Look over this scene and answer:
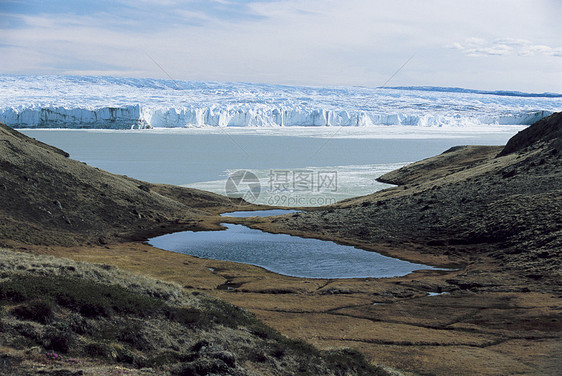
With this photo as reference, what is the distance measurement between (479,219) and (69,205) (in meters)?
29.6

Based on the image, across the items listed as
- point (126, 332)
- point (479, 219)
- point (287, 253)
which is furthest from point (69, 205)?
point (126, 332)

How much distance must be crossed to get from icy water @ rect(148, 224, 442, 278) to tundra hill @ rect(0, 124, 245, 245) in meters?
3.89

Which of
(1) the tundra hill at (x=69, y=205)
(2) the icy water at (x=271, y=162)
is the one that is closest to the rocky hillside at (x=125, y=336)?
(2) the icy water at (x=271, y=162)

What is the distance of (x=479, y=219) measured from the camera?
131 feet

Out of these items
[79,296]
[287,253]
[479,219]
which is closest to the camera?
[79,296]

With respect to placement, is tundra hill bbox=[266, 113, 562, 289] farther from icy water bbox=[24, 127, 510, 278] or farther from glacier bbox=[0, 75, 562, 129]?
glacier bbox=[0, 75, 562, 129]

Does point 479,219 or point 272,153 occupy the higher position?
point 272,153

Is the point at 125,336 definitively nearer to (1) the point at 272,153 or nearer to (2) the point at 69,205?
(2) the point at 69,205

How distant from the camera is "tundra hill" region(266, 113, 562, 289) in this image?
→ 3362 centimetres

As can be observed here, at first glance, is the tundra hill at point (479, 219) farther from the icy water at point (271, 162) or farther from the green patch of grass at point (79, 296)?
the green patch of grass at point (79, 296)

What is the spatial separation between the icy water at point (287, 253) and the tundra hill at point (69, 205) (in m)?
3.89

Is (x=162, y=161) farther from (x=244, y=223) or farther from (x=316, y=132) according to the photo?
(x=316, y=132)

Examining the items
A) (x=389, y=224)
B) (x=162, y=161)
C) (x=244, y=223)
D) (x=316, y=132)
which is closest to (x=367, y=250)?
(x=389, y=224)

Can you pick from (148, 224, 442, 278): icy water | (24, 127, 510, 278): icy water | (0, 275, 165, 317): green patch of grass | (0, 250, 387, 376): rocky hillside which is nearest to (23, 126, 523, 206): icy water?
(24, 127, 510, 278): icy water
